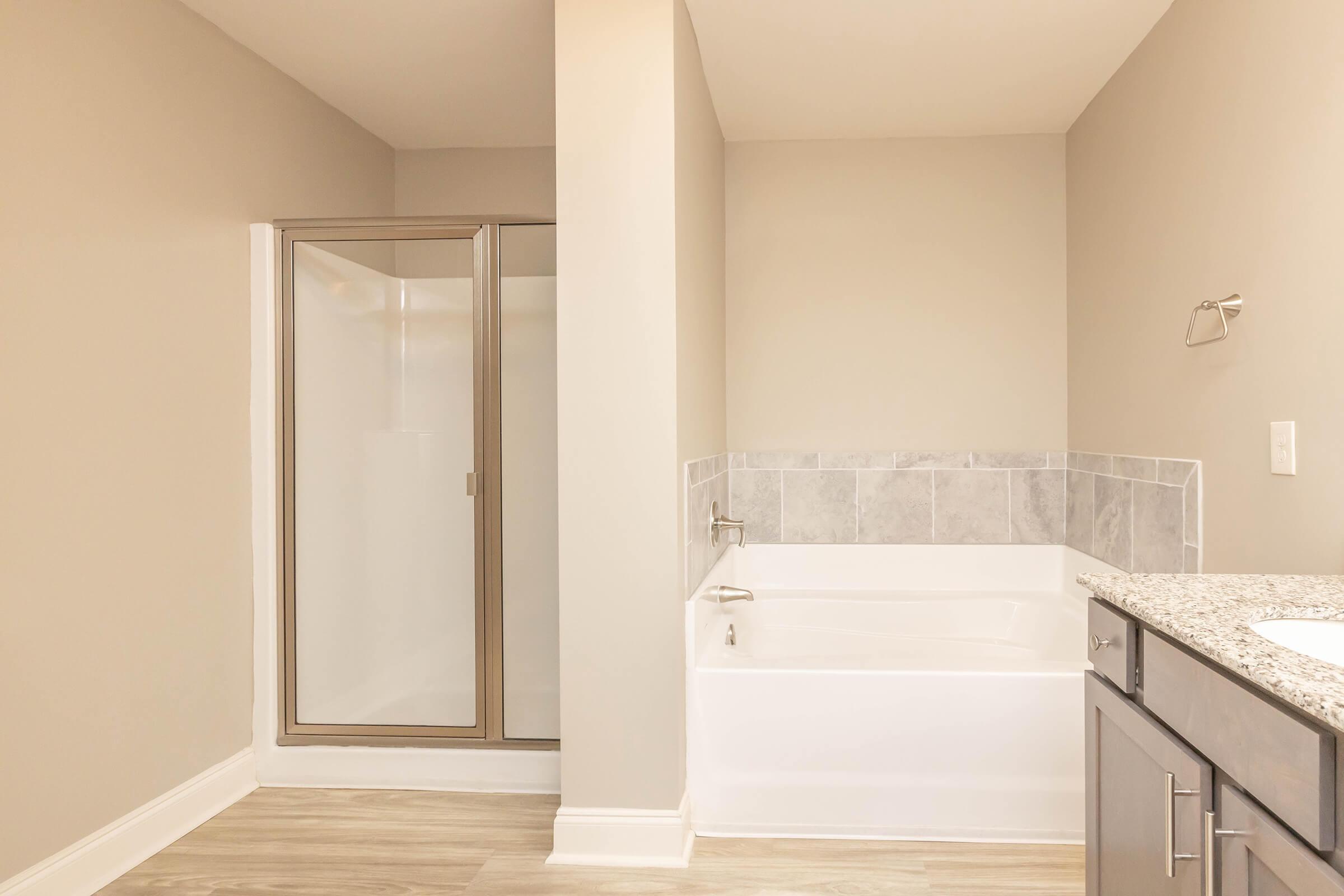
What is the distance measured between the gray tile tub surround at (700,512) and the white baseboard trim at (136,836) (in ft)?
5.09

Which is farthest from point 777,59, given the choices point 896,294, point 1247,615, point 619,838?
point 619,838

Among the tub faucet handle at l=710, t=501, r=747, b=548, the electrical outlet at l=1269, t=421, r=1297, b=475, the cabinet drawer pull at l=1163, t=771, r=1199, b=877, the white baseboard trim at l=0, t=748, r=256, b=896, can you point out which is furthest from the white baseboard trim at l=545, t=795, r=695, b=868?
the electrical outlet at l=1269, t=421, r=1297, b=475

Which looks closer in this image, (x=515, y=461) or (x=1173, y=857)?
(x=1173, y=857)

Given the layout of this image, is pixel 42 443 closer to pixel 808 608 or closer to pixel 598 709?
pixel 598 709

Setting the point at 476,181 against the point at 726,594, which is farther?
the point at 476,181

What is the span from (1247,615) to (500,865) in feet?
6.14

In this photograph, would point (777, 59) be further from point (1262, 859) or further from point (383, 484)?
point (1262, 859)

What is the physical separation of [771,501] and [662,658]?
57.8 inches

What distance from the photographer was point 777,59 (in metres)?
2.94

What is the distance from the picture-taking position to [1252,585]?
151 cm

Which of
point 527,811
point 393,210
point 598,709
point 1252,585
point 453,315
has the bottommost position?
point 527,811

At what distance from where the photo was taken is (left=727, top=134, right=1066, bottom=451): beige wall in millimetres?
3611

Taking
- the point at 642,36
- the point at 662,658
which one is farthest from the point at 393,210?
the point at 662,658

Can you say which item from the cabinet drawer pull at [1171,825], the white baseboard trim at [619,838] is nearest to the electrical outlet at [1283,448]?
the cabinet drawer pull at [1171,825]
